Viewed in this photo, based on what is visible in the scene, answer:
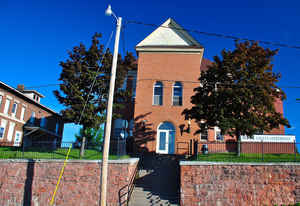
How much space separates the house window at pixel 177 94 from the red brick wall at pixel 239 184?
1009cm

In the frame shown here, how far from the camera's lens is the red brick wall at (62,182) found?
43.9 ft

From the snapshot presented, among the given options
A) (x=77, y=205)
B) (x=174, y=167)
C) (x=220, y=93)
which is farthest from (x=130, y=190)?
(x=220, y=93)

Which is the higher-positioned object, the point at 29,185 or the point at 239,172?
the point at 239,172

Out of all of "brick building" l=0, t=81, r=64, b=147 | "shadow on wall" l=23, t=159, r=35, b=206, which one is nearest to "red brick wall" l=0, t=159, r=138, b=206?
"shadow on wall" l=23, t=159, r=35, b=206

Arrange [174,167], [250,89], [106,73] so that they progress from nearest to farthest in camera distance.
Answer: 1. [250,89]
2. [174,167]
3. [106,73]

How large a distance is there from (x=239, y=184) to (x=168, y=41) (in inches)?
595

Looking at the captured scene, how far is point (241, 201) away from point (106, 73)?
12.0 meters

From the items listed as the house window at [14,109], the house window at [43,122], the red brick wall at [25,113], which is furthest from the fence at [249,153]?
the house window at [43,122]

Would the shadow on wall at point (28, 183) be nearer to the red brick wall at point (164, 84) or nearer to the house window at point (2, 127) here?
the red brick wall at point (164, 84)

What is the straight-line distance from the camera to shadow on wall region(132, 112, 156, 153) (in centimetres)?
2131

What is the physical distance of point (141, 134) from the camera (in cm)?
2161

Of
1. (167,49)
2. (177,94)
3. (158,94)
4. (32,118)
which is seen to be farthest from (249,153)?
(32,118)

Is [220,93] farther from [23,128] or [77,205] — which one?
[23,128]

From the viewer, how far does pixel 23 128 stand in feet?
104
